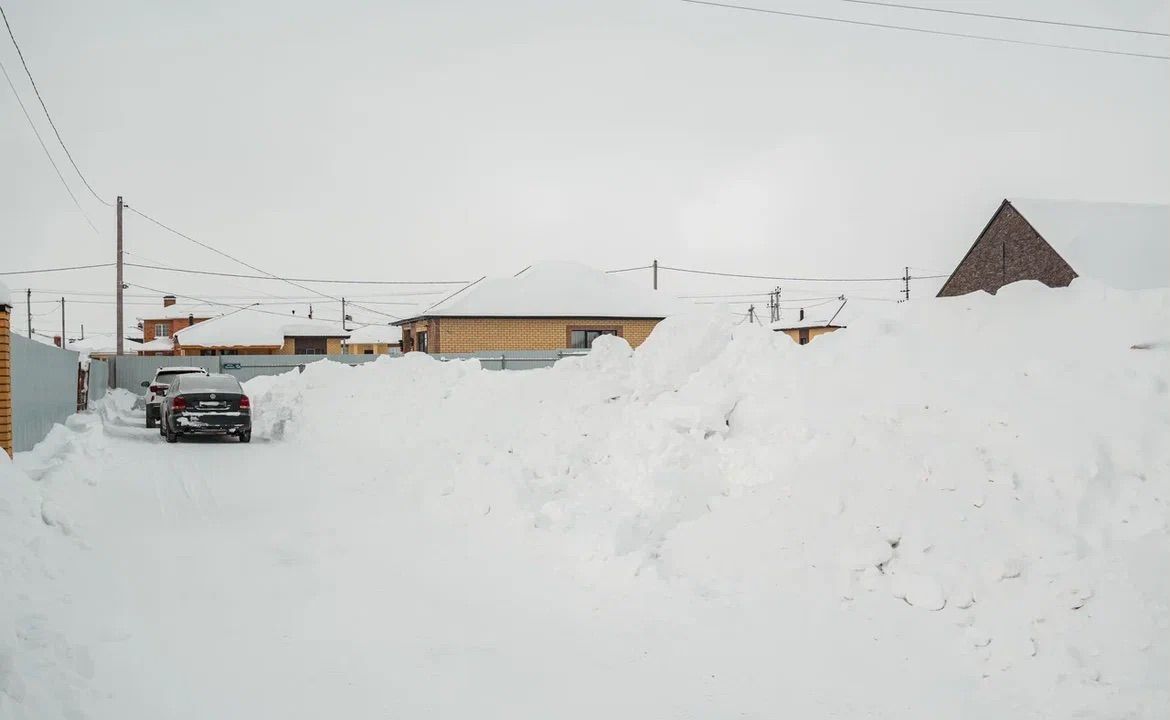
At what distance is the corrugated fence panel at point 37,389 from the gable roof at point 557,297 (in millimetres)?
17049

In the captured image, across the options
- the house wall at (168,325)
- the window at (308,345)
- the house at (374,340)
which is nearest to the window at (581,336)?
the window at (308,345)

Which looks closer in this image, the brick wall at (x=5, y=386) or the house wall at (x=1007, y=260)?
the brick wall at (x=5, y=386)

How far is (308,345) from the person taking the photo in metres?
55.7

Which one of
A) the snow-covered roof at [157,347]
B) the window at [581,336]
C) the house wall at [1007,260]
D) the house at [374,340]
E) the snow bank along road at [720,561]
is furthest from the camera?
the house at [374,340]

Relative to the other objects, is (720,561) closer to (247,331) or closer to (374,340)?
(247,331)

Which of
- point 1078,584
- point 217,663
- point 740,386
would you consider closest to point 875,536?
point 1078,584

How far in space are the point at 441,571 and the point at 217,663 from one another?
2.52m

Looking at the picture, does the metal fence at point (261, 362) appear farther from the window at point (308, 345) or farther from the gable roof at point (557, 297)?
the window at point (308, 345)

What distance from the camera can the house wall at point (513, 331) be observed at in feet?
110

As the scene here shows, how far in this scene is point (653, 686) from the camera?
4.77 meters

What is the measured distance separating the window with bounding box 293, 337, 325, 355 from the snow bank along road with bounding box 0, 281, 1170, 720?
153 ft

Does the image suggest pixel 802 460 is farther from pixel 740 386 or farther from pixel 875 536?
pixel 740 386

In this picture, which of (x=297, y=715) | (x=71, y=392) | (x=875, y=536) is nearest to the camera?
→ (x=297, y=715)

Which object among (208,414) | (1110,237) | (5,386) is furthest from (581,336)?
(5,386)
